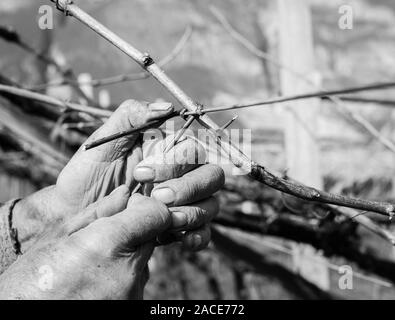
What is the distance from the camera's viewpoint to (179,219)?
1.05 meters

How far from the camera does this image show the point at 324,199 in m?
0.81

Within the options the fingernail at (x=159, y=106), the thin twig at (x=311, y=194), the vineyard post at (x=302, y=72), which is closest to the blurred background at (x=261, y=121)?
the vineyard post at (x=302, y=72)

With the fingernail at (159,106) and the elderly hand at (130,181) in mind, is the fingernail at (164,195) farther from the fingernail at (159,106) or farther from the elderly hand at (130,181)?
the fingernail at (159,106)

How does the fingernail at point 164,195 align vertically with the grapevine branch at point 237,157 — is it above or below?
below

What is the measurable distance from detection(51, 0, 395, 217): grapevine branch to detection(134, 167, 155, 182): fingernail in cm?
26

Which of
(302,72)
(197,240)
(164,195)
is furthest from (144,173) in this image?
(302,72)

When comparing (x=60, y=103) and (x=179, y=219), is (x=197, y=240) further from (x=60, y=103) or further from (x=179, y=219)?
(x=60, y=103)

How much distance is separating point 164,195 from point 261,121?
13.3 feet

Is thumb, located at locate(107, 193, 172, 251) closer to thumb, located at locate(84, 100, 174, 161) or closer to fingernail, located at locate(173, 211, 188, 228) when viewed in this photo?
fingernail, located at locate(173, 211, 188, 228)

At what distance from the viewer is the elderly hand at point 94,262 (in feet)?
3.00

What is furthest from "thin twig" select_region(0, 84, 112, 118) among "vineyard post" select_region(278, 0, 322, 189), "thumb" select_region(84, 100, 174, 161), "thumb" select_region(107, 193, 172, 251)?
"vineyard post" select_region(278, 0, 322, 189)

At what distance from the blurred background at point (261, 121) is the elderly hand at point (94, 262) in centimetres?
30

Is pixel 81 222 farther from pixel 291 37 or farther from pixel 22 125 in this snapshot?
pixel 291 37
